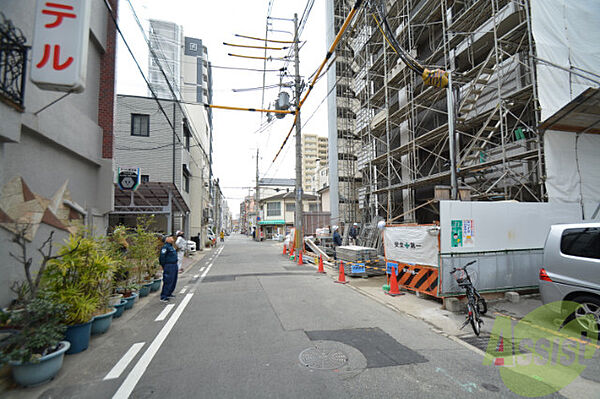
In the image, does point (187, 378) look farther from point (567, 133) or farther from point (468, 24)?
point (468, 24)

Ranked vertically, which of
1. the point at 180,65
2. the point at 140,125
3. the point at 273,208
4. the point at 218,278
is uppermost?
the point at 180,65

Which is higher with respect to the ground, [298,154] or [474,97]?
[474,97]

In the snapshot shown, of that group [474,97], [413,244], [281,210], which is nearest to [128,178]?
[413,244]

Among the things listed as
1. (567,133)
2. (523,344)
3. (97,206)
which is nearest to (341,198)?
(567,133)

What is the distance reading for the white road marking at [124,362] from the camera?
3.68 meters

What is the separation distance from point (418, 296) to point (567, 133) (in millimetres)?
7176

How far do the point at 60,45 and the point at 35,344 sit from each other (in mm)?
4538

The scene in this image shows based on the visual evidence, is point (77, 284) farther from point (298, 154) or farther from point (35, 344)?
point (298, 154)

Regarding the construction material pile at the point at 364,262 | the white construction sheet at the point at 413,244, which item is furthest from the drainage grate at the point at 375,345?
the construction material pile at the point at 364,262

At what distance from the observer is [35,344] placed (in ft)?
11.3

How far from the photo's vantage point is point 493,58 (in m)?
11.9

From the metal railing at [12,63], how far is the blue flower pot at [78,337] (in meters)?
3.76

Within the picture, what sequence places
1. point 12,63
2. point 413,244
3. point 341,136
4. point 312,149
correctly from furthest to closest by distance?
point 312,149 → point 341,136 → point 413,244 → point 12,63

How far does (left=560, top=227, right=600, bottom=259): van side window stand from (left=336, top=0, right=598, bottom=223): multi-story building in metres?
3.10
